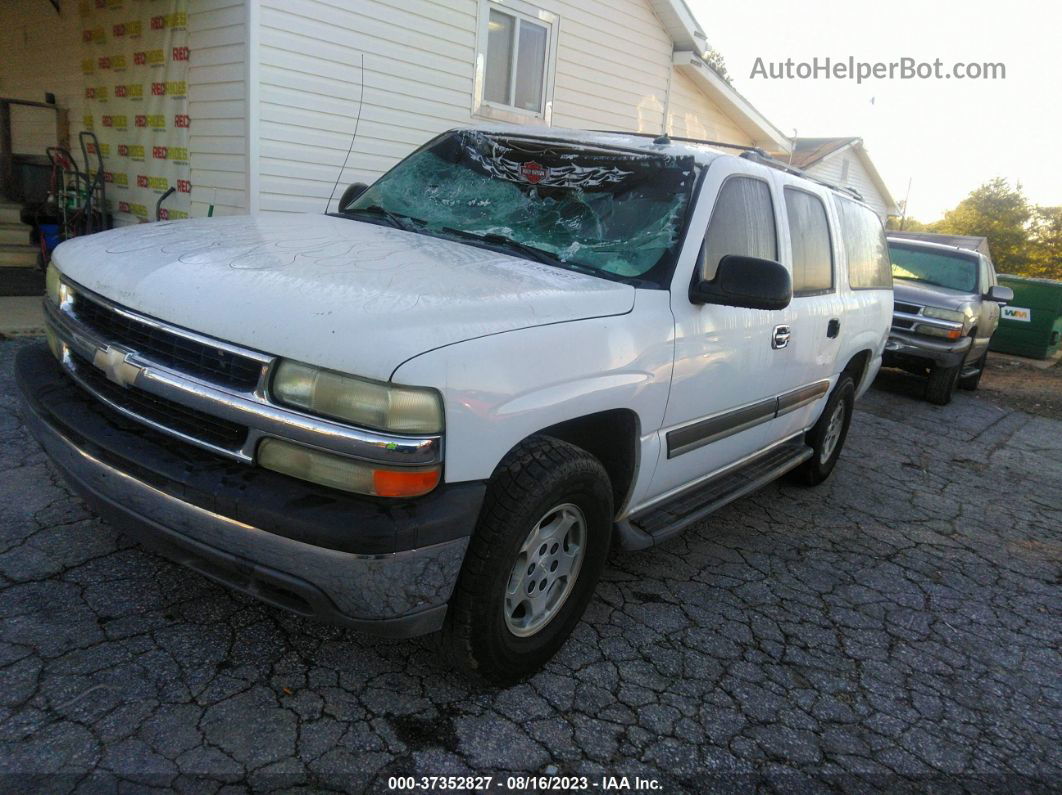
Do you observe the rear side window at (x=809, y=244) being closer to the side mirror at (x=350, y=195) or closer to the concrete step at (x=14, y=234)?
the side mirror at (x=350, y=195)

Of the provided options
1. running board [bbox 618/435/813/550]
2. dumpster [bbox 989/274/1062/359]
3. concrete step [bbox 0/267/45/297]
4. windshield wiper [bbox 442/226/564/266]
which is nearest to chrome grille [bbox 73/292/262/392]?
windshield wiper [bbox 442/226/564/266]

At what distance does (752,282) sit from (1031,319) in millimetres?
13465

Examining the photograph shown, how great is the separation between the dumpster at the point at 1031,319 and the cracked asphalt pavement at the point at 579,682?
37.6 feet

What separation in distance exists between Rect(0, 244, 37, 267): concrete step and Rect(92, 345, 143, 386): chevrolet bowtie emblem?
790 cm

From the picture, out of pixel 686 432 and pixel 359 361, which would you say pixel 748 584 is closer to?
pixel 686 432

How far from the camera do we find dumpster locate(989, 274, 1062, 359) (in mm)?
13438

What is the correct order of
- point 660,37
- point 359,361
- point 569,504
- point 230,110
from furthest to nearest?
point 660,37 < point 230,110 < point 569,504 < point 359,361

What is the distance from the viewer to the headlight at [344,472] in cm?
206

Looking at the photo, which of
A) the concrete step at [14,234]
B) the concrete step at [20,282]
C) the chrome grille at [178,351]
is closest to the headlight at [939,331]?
the chrome grille at [178,351]

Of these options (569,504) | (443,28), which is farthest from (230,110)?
(569,504)

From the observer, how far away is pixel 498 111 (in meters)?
9.40

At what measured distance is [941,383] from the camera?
362 inches

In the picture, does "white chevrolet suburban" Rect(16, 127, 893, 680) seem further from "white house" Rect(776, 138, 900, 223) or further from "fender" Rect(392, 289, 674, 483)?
"white house" Rect(776, 138, 900, 223)

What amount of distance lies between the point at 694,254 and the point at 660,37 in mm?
9747
